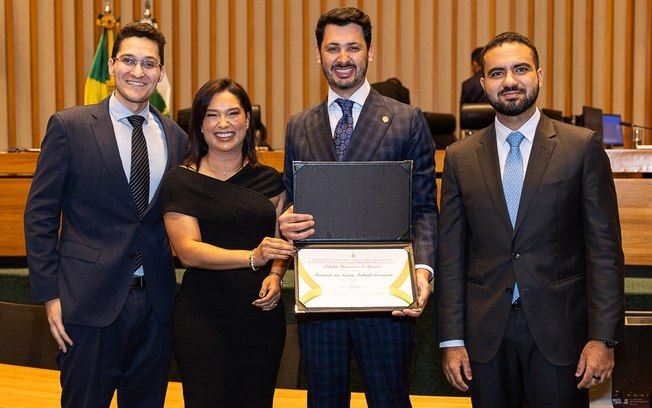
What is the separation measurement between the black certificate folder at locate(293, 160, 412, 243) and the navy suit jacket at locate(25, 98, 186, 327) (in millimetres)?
576

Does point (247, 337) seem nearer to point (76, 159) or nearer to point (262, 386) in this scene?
point (262, 386)

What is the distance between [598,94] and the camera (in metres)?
7.59

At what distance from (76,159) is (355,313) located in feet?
3.16

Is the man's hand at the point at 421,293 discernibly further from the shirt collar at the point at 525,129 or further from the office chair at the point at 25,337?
the office chair at the point at 25,337

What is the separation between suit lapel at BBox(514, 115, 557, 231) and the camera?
2217 mm

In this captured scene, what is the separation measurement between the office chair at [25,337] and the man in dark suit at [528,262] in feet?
5.98

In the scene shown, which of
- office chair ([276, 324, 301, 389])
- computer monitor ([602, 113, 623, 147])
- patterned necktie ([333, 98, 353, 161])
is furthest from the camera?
computer monitor ([602, 113, 623, 147])

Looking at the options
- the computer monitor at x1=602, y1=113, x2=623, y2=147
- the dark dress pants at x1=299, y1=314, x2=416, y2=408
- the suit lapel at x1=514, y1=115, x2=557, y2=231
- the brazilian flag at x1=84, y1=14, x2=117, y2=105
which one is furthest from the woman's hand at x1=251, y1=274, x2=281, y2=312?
the brazilian flag at x1=84, y1=14, x2=117, y2=105

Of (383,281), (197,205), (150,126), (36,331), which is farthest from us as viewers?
(36,331)

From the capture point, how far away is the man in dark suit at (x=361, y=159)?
2.37 meters

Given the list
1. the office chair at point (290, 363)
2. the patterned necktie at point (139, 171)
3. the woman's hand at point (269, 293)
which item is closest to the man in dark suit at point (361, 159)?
the woman's hand at point (269, 293)

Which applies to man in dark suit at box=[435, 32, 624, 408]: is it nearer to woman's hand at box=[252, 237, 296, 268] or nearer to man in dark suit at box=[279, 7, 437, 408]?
man in dark suit at box=[279, 7, 437, 408]

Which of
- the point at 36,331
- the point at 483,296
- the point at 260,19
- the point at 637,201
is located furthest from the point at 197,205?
the point at 260,19

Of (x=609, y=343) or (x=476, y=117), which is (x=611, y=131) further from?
(x=609, y=343)
